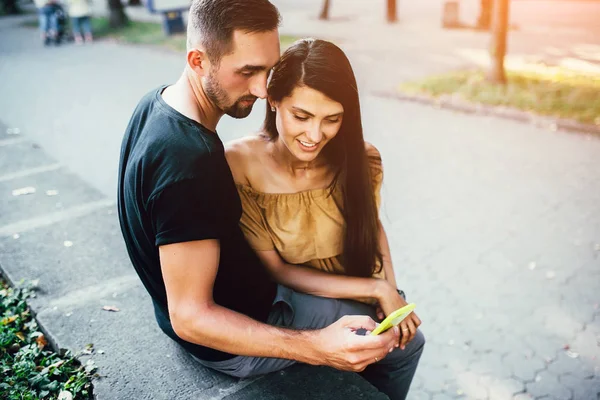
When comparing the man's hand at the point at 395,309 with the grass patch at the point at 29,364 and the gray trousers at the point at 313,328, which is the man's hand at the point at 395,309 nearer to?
the gray trousers at the point at 313,328

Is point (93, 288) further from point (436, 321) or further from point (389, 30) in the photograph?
point (389, 30)

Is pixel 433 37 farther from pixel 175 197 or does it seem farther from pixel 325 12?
pixel 175 197

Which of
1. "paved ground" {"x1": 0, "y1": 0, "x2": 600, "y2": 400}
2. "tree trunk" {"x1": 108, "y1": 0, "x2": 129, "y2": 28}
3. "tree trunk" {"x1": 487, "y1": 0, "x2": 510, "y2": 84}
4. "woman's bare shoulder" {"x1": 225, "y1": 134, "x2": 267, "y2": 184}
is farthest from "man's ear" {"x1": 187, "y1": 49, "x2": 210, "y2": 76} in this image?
"tree trunk" {"x1": 108, "y1": 0, "x2": 129, "y2": 28}

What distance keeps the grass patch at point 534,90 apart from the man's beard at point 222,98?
6.39 metres

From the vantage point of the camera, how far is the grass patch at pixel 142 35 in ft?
44.5

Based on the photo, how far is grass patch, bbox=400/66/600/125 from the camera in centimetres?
744

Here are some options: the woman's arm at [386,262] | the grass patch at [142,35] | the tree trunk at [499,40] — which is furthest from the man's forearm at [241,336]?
the grass patch at [142,35]

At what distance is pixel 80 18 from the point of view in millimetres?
15164

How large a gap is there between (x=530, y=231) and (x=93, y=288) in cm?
388

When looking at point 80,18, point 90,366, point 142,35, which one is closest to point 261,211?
point 90,366

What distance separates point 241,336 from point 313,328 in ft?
1.89

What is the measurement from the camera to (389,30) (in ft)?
48.4

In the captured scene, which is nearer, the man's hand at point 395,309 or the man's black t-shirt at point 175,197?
the man's black t-shirt at point 175,197

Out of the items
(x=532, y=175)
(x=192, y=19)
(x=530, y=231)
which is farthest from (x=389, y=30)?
(x=192, y=19)
